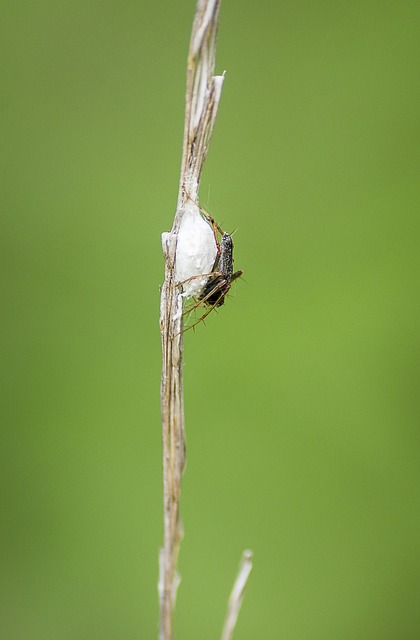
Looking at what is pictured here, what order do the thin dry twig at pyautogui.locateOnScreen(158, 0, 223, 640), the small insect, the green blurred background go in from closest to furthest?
the thin dry twig at pyautogui.locateOnScreen(158, 0, 223, 640), the small insect, the green blurred background

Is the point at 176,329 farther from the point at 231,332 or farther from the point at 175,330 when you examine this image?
the point at 231,332

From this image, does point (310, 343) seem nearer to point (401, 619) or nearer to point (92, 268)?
point (92, 268)

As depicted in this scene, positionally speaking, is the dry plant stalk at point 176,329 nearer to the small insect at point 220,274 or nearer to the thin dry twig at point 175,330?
the thin dry twig at point 175,330

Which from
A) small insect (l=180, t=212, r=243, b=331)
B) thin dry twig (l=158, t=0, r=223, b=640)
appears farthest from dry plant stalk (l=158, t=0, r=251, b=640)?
small insect (l=180, t=212, r=243, b=331)

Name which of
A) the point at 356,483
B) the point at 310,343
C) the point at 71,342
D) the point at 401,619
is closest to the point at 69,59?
the point at 71,342

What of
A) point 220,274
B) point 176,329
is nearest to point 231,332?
point 220,274

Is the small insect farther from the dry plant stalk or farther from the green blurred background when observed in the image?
the green blurred background

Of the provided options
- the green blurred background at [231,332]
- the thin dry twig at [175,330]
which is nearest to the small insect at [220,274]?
the thin dry twig at [175,330]
